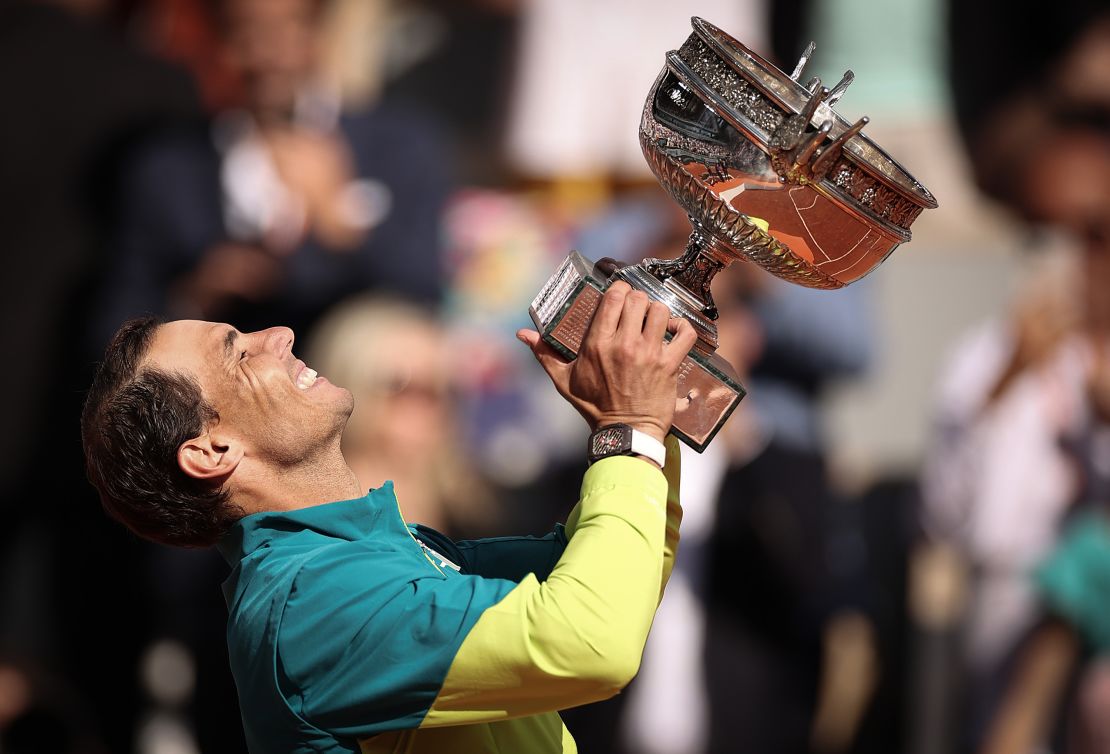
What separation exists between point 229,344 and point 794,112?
816 millimetres

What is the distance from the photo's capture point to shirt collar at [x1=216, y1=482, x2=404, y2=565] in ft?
6.77

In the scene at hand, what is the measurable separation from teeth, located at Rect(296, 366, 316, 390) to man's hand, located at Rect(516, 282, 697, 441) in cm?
39

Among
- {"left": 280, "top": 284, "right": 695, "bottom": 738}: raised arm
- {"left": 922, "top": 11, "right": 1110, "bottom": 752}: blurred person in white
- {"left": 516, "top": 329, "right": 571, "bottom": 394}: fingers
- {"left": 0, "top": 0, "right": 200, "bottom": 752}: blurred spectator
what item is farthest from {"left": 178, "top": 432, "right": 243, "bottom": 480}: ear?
{"left": 922, "top": 11, "right": 1110, "bottom": 752}: blurred person in white

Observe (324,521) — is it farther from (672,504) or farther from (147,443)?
(672,504)

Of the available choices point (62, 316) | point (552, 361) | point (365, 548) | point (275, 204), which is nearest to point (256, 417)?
point (365, 548)

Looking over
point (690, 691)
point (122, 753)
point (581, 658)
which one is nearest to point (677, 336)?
point (581, 658)

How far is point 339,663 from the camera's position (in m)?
1.90

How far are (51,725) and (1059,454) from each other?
2.83m

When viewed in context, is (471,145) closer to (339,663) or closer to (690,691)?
(690,691)

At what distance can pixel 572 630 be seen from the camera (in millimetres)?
1804

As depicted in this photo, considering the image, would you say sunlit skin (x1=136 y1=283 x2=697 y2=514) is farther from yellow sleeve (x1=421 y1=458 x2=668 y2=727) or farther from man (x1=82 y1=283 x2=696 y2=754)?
yellow sleeve (x1=421 y1=458 x2=668 y2=727)

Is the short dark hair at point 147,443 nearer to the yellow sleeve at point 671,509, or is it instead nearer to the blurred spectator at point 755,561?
the yellow sleeve at point 671,509

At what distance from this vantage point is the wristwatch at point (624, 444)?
1956mm

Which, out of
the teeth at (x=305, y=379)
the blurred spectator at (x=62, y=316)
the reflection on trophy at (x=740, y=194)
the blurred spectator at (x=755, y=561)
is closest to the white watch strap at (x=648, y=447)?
the reflection on trophy at (x=740, y=194)
